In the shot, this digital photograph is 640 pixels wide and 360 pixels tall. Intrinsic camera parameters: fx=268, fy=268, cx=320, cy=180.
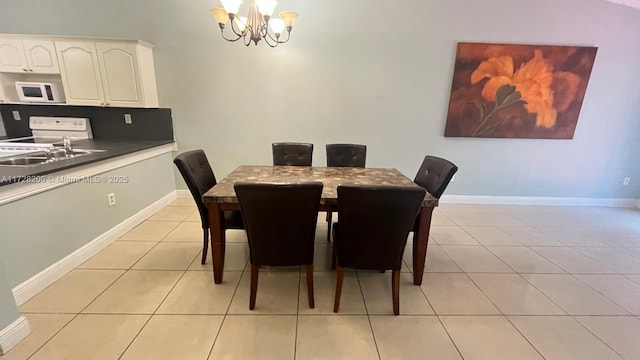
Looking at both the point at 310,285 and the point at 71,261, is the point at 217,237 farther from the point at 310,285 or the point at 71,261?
the point at 71,261

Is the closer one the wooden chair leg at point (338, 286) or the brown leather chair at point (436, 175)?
the wooden chair leg at point (338, 286)

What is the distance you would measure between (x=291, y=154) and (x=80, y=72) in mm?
2534

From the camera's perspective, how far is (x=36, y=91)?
2.95m

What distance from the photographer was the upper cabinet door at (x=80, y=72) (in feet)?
9.53

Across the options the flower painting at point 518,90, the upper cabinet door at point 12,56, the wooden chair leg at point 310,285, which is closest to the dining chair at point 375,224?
the wooden chair leg at point 310,285

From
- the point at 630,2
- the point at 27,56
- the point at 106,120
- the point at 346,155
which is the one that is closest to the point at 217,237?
the point at 346,155

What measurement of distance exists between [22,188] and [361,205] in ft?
6.90

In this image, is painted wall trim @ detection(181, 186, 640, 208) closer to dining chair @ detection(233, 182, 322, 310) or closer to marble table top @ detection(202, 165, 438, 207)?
marble table top @ detection(202, 165, 438, 207)

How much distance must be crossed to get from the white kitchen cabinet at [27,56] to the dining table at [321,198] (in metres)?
2.61

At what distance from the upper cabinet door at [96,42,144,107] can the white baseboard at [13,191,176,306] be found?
1.29 m

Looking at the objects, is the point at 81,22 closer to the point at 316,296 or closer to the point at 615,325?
the point at 316,296

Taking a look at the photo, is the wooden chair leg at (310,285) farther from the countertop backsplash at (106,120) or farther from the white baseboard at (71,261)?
the countertop backsplash at (106,120)

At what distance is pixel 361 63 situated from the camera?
338 cm

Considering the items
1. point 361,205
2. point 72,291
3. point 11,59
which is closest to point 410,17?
point 361,205
